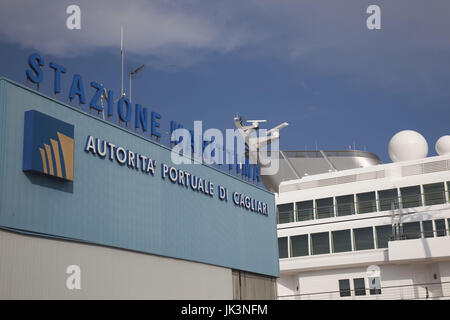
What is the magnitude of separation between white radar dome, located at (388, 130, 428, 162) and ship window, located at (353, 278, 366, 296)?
42.7ft

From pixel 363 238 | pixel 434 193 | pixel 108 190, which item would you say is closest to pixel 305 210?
pixel 363 238

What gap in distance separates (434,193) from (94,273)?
34252 millimetres

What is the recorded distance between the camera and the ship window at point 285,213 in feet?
187

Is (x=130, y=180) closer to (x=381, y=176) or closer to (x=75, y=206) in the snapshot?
(x=75, y=206)

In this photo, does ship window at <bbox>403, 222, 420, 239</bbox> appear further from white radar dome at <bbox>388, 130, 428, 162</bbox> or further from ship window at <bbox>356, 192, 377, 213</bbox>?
white radar dome at <bbox>388, 130, 428, 162</bbox>

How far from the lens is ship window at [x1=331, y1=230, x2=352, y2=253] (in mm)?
52906

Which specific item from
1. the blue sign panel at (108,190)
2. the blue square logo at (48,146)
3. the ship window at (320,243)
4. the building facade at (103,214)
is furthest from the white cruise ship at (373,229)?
the blue square logo at (48,146)

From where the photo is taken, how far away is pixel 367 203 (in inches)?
2098

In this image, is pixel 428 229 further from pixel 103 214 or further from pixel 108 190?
pixel 103 214

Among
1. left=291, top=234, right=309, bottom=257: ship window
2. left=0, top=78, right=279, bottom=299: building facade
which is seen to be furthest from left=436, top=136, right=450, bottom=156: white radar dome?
left=0, top=78, right=279, bottom=299: building facade

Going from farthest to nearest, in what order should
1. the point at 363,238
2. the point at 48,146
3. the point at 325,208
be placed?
1. the point at 325,208
2. the point at 363,238
3. the point at 48,146

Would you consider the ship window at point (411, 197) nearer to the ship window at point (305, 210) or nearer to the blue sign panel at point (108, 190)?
the ship window at point (305, 210)

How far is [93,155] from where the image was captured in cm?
2658

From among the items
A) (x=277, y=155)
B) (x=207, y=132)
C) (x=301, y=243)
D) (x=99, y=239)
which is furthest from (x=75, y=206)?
(x=277, y=155)
